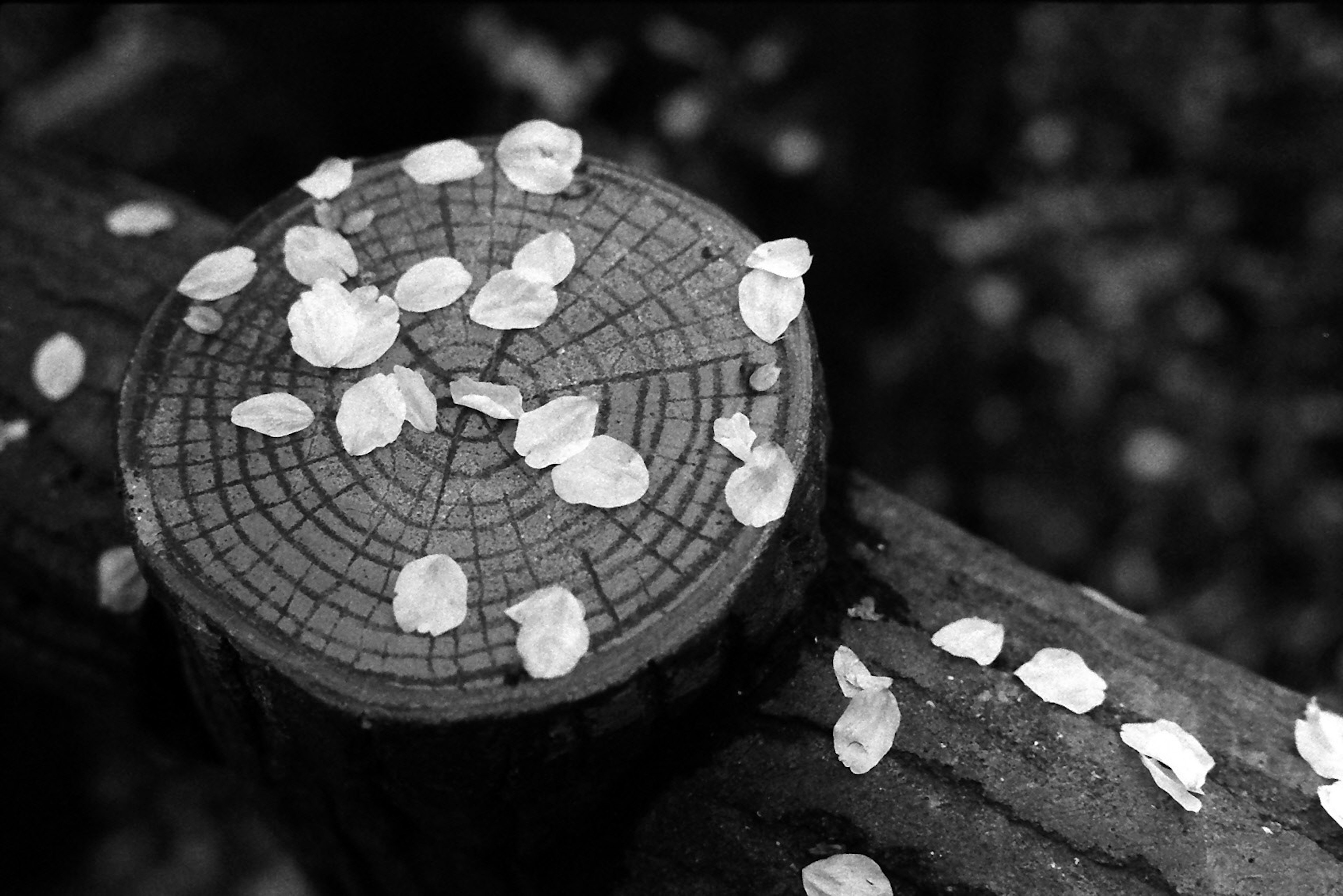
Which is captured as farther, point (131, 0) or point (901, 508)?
point (131, 0)

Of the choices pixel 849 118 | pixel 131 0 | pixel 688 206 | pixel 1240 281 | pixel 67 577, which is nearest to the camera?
pixel 688 206

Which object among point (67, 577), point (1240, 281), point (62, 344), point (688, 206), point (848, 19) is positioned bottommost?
point (1240, 281)

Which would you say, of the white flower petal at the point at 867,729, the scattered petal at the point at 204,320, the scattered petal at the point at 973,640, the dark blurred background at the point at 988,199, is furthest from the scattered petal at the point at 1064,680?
the dark blurred background at the point at 988,199

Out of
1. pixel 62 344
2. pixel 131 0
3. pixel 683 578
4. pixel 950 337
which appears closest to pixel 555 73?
pixel 131 0

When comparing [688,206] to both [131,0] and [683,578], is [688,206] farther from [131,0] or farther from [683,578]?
[131,0]

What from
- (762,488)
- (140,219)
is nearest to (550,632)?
(762,488)

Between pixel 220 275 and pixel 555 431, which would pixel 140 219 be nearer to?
pixel 220 275
